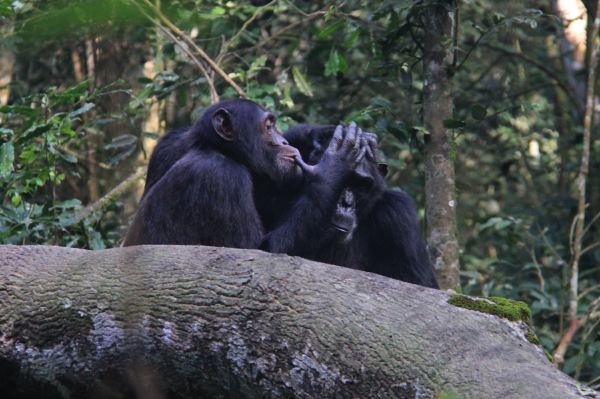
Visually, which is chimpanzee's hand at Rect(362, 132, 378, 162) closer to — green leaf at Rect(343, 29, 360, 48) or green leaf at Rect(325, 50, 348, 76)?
green leaf at Rect(343, 29, 360, 48)

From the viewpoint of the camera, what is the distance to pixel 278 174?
18.1 feet

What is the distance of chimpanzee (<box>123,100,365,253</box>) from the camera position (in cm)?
500

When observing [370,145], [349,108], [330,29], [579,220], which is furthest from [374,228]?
[349,108]

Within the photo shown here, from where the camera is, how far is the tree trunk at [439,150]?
611 cm

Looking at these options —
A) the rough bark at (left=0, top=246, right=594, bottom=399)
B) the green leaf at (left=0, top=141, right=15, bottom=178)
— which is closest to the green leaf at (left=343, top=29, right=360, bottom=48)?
the green leaf at (left=0, top=141, right=15, bottom=178)

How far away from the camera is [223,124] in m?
5.48

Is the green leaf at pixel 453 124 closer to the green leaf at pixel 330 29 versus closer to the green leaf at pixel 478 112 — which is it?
the green leaf at pixel 478 112

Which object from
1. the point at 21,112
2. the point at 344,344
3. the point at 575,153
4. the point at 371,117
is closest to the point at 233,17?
the point at 371,117

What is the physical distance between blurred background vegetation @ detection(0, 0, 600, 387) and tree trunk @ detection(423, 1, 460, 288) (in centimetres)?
11

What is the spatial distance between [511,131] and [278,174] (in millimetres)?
5072

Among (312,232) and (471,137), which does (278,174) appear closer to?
(312,232)

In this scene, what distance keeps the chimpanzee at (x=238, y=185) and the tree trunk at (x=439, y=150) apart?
3.34 feet

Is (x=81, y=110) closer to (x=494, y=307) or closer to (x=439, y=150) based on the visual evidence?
(x=439, y=150)

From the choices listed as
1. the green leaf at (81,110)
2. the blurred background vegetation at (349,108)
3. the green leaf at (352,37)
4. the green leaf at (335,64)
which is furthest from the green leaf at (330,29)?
the green leaf at (81,110)
